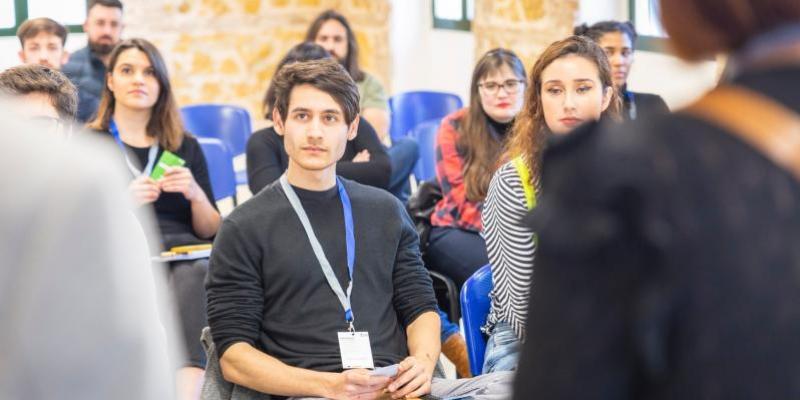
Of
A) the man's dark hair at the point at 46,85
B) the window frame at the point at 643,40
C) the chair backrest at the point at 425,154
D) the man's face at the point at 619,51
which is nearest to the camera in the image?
the man's dark hair at the point at 46,85

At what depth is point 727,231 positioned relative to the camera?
0.85 m

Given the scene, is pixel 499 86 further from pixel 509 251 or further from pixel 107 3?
pixel 107 3

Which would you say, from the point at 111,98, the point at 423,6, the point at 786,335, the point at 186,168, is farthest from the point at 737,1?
the point at 423,6

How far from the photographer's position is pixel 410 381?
3.00m

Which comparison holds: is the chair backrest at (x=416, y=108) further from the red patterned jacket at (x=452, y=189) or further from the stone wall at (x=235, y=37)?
the stone wall at (x=235, y=37)

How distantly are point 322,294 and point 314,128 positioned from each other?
1.86 ft

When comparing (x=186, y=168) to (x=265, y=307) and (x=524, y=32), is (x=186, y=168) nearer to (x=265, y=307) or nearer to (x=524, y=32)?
(x=265, y=307)

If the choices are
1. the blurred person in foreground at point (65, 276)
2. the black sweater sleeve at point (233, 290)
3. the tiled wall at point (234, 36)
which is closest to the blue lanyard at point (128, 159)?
the black sweater sleeve at point (233, 290)

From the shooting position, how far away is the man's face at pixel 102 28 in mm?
6480

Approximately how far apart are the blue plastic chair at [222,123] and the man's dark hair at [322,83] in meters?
2.98

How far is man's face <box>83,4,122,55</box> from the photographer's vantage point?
648 centimetres

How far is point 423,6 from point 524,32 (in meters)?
2.05

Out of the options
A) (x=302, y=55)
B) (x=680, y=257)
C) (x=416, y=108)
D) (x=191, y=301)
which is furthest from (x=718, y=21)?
(x=416, y=108)

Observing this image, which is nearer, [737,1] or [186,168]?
[737,1]
